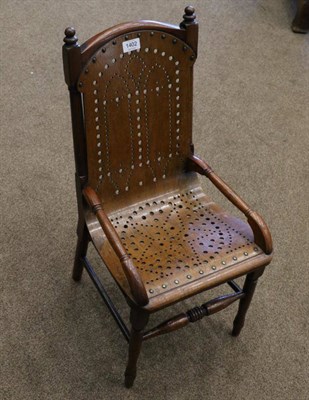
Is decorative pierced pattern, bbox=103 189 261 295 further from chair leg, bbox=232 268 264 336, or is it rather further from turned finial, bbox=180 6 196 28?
turned finial, bbox=180 6 196 28

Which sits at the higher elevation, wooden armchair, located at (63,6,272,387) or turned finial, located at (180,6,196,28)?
turned finial, located at (180,6,196,28)

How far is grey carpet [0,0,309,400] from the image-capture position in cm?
170

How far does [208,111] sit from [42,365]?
5.10ft

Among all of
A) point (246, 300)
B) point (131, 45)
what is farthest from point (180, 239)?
point (131, 45)

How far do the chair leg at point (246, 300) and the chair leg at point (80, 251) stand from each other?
1.74 ft

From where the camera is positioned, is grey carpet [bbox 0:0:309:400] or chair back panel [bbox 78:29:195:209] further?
grey carpet [bbox 0:0:309:400]

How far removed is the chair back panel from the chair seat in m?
0.08

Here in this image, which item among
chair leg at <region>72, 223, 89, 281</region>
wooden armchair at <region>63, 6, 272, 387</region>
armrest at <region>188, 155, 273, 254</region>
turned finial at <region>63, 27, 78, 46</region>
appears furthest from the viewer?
chair leg at <region>72, 223, 89, 281</region>

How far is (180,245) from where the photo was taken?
1.54m

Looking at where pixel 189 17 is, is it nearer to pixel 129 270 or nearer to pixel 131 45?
pixel 131 45

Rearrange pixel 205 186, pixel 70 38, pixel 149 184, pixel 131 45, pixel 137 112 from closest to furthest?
1. pixel 70 38
2. pixel 131 45
3. pixel 137 112
4. pixel 149 184
5. pixel 205 186

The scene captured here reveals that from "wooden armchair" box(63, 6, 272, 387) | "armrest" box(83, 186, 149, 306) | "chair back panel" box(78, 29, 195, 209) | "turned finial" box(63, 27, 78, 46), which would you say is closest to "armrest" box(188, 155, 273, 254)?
"wooden armchair" box(63, 6, 272, 387)

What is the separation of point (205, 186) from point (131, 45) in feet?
3.27

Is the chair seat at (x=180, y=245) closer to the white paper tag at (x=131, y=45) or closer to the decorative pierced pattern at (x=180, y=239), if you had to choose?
the decorative pierced pattern at (x=180, y=239)
